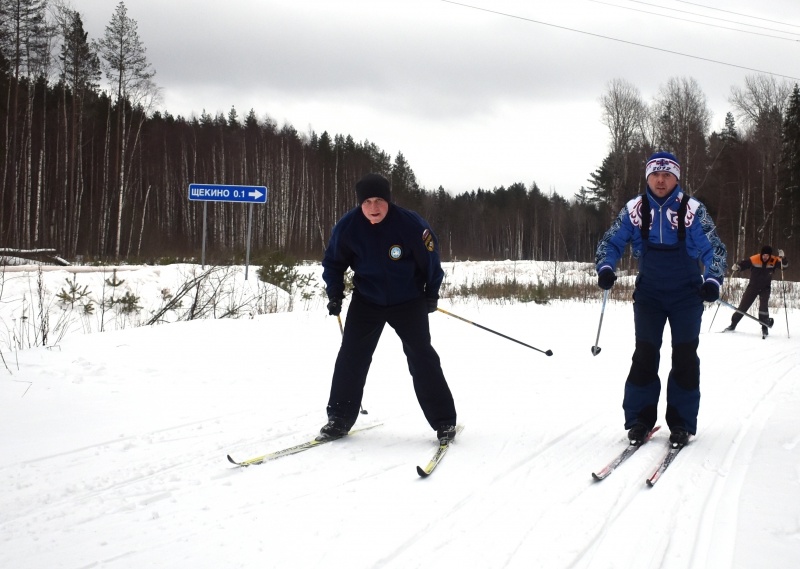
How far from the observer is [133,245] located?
32188 millimetres

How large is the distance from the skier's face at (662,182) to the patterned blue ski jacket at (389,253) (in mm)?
1540

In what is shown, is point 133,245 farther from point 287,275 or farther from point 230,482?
point 230,482

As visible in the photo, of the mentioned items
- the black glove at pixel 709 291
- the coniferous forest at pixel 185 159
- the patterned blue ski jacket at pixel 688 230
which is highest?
the coniferous forest at pixel 185 159

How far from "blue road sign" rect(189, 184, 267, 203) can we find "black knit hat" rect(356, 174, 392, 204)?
341 inches

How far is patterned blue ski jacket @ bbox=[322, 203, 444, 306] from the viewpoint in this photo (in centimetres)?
409

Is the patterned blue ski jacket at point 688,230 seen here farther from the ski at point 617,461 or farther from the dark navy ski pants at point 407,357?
the dark navy ski pants at point 407,357

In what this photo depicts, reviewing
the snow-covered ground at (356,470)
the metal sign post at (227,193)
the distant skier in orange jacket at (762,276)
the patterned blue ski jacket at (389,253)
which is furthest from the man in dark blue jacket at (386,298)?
the distant skier in orange jacket at (762,276)

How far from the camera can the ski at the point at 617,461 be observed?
3336 millimetres

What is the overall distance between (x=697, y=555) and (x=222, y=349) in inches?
213

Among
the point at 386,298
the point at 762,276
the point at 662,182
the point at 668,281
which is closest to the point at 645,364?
the point at 668,281

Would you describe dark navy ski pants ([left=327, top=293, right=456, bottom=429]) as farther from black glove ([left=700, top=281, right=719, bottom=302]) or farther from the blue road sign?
the blue road sign

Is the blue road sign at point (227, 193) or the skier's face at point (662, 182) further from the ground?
the blue road sign at point (227, 193)

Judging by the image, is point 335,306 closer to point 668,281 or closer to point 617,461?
point 617,461

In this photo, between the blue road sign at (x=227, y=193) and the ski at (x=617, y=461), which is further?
the blue road sign at (x=227, y=193)
